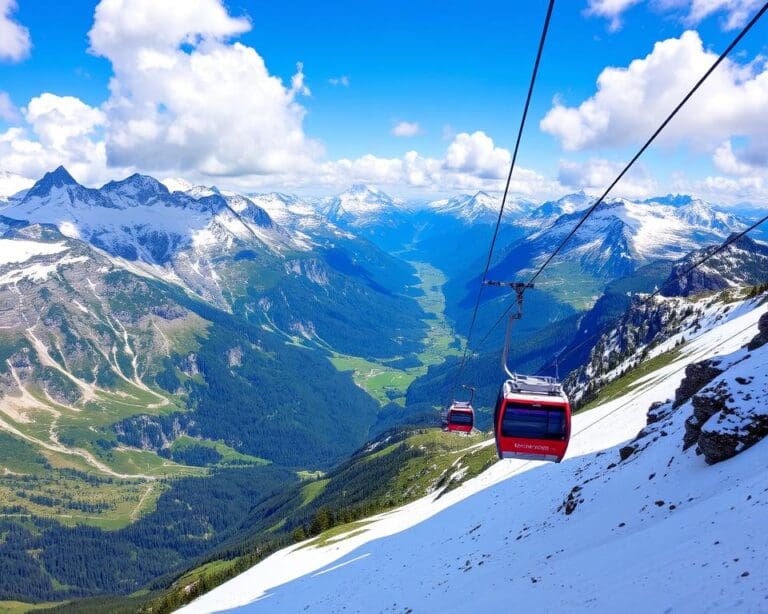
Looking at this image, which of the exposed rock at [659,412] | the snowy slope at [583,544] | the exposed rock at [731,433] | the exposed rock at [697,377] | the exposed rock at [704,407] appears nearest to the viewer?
the snowy slope at [583,544]

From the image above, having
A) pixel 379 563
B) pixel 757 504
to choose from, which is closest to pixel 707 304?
pixel 379 563

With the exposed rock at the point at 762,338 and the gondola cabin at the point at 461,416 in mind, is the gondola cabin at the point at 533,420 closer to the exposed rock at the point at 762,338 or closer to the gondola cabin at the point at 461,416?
the exposed rock at the point at 762,338

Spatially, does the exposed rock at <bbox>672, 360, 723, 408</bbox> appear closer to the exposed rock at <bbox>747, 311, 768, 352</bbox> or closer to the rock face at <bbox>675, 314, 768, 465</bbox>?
the exposed rock at <bbox>747, 311, 768, 352</bbox>

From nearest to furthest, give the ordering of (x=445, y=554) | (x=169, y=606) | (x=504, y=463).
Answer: (x=445, y=554) → (x=504, y=463) → (x=169, y=606)

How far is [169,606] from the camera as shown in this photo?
111625 mm

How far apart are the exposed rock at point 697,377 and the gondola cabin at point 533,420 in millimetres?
15405

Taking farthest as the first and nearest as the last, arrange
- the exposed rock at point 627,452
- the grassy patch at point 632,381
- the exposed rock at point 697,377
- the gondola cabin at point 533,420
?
1. the grassy patch at point 632,381
2. the exposed rock at point 697,377
3. the exposed rock at point 627,452
4. the gondola cabin at point 533,420

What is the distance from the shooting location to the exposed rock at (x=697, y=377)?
41.0 m

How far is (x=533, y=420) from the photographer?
3312 centimetres

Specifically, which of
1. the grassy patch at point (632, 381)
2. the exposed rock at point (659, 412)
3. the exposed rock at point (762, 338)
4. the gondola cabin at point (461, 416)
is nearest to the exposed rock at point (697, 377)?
the exposed rock at point (659, 412)

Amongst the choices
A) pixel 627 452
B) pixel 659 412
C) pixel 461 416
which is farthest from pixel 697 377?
pixel 461 416

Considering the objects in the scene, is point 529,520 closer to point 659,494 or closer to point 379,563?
point 659,494

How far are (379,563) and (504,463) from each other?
97.2 feet

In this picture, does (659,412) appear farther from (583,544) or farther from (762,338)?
(583,544)
